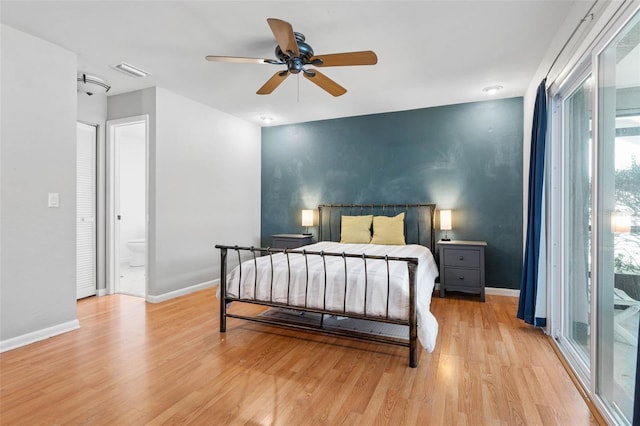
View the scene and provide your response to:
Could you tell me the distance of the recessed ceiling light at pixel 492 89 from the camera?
3850 mm

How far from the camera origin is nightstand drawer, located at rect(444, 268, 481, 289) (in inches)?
157

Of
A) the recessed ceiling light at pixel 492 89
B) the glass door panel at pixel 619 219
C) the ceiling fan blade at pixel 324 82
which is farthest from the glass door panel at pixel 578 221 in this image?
the ceiling fan blade at pixel 324 82

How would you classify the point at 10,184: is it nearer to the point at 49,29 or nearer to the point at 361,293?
the point at 49,29

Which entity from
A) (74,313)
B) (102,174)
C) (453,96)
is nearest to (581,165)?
(453,96)

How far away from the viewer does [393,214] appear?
482cm

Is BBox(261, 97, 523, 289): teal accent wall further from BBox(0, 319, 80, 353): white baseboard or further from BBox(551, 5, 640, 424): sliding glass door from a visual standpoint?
BBox(0, 319, 80, 353): white baseboard

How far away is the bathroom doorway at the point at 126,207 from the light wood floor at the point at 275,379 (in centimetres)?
138

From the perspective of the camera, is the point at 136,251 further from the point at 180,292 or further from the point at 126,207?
the point at 180,292

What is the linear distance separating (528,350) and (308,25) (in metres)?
3.12

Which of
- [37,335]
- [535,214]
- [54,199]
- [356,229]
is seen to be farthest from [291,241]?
[535,214]

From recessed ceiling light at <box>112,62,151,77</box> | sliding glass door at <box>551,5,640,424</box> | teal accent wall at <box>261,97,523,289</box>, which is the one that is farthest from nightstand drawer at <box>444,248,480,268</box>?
recessed ceiling light at <box>112,62,151,77</box>

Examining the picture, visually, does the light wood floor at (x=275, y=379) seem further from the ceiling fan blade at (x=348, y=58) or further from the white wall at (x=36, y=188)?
the ceiling fan blade at (x=348, y=58)

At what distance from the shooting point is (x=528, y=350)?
258 cm

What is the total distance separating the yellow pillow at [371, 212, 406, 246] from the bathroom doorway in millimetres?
3194
